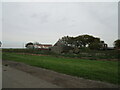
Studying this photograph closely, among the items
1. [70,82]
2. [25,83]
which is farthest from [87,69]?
[25,83]

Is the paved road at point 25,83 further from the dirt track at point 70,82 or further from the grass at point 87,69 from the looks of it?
the grass at point 87,69

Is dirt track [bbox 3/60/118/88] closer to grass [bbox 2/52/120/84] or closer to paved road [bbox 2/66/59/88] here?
paved road [bbox 2/66/59/88]

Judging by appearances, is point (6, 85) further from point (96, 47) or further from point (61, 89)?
point (96, 47)

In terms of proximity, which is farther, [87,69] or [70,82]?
[87,69]

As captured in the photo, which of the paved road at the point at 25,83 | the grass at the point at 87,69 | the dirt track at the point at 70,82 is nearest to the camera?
the paved road at the point at 25,83

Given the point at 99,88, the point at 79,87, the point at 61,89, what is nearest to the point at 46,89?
the point at 61,89

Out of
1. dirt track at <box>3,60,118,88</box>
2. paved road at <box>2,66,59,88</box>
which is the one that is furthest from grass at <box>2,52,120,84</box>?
paved road at <box>2,66,59,88</box>

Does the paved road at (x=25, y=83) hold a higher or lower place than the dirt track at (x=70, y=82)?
higher

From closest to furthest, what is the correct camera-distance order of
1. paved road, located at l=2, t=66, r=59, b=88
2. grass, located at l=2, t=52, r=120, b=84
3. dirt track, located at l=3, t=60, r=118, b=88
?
paved road, located at l=2, t=66, r=59, b=88 < dirt track, located at l=3, t=60, r=118, b=88 < grass, located at l=2, t=52, r=120, b=84

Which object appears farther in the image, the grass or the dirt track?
the grass

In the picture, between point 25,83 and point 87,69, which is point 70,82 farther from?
point 87,69

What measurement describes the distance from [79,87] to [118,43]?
213 ft

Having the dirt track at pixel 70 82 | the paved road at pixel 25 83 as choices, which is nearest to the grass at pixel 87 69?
the dirt track at pixel 70 82

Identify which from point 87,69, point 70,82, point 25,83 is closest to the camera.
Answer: point 25,83
